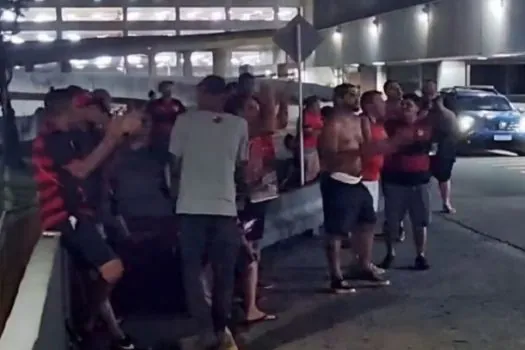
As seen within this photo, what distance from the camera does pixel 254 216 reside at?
363 inches

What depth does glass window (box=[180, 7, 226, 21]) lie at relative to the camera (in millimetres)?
64312

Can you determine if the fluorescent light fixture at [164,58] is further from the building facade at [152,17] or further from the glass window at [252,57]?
the glass window at [252,57]

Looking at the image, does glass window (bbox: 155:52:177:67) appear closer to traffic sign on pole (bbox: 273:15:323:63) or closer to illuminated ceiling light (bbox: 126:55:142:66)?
illuminated ceiling light (bbox: 126:55:142:66)

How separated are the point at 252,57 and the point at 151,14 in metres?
7.32

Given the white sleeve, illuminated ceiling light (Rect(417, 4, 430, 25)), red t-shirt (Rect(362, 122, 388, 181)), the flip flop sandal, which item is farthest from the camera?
illuminated ceiling light (Rect(417, 4, 430, 25))

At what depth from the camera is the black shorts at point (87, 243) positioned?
7371mm

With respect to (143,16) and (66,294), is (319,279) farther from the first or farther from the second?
(143,16)

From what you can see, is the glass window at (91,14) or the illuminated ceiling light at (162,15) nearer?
the glass window at (91,14)

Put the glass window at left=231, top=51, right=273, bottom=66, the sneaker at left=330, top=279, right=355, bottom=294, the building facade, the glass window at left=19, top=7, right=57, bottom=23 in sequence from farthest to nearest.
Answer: the building facade, the glass window at left=19, top=7, right=57, bottom=23, the glass window at left=231, top=51, right=273, bottom=66, the sneaker at left=330, top=279, right=355, bottom=294

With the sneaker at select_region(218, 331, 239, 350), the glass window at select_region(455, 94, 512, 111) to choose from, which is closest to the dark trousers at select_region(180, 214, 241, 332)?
the sneaker at select_region(218, 331, 239, 350)

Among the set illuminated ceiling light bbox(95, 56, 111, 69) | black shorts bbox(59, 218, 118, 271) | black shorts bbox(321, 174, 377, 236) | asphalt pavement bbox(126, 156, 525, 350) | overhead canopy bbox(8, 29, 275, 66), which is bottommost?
asphalt pavement bbox(126, 156, 525, 350)

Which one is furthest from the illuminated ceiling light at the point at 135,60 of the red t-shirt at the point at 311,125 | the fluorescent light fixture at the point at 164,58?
the red t-shirt at the point at 311,125

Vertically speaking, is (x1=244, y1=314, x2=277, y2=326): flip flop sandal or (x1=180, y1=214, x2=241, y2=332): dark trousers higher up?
(x1=180, y1=214, x2=241, y2=332): dark trousers

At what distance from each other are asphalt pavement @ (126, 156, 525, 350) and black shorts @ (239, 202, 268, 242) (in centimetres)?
78
